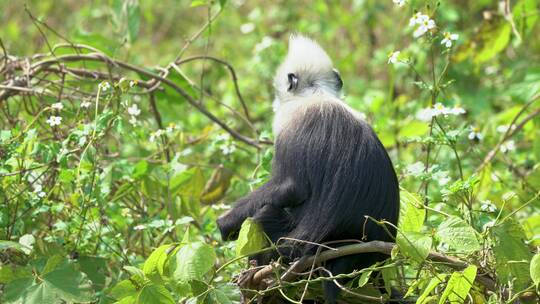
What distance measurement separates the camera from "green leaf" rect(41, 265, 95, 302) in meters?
3.28

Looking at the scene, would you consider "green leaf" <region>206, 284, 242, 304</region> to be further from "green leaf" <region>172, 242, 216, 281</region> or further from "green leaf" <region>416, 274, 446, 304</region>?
"green leaf" <region>416, 274, 446, 304</region>

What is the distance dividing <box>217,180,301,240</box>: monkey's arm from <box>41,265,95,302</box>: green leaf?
63 centimetres

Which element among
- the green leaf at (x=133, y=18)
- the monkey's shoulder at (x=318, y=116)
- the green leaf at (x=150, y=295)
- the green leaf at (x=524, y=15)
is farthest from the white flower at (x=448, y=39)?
the green leaf at (x=133, y=18)

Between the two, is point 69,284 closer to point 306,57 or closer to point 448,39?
point 306,57

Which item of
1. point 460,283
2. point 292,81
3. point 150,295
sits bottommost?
point 460,283

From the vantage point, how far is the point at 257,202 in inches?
143

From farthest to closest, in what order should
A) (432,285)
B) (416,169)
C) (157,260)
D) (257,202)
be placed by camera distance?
(416,169)
(257,202)
(157,260)
(432,285)

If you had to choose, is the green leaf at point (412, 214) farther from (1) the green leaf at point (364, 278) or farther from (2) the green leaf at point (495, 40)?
(2) the green leaf at point (495, 40)

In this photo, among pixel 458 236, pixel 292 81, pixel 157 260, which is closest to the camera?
pixel 458 236

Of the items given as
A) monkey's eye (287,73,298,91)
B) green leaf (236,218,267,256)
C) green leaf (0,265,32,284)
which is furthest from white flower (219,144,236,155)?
green leaf (0,265,32,284)

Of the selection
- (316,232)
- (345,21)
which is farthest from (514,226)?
(345,21)

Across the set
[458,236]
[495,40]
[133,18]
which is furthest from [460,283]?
[495,40]

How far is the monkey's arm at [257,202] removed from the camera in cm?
355

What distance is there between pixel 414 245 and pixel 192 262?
28.3 inches
